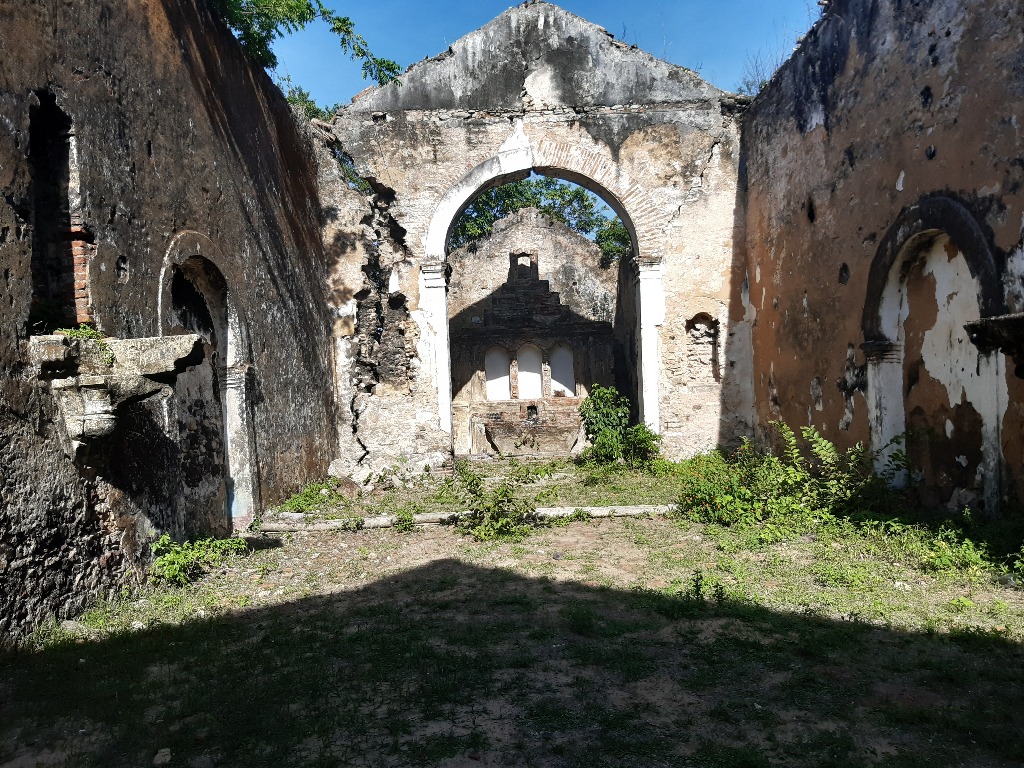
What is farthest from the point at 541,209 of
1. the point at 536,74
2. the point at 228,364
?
the point at 228,364

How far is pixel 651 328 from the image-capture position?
10.2m

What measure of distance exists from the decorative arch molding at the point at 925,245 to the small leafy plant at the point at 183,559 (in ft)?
18.4

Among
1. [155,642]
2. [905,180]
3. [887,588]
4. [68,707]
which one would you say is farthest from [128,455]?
[905,180]

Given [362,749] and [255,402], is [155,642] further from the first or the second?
[255,402]

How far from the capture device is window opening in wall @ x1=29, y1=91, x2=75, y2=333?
13.8ft

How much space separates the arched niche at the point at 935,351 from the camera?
5242mm

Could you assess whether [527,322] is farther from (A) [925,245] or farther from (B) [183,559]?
(B) [183,559]

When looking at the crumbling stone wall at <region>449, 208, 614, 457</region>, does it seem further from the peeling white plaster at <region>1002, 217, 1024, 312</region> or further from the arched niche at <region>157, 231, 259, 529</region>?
the peeling white plaster at <region>1002, 217, 1024, 312</region>

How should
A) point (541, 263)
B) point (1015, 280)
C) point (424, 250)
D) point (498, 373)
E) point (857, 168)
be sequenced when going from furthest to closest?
1. point (541, 263)
2. point (498, 373)
3. point (424, 250)
4. point (857, 168)
5. point (1015, 280)

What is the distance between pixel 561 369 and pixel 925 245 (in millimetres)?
14512

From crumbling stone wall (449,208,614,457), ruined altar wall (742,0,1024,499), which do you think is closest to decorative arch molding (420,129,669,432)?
ruined altar wall (742,0,1024,499)

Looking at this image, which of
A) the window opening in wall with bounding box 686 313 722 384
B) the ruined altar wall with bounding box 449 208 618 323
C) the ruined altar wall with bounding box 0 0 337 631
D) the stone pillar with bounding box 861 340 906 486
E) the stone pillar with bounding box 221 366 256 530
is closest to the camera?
the ruined altar wall with bounding box 0 0 337 631

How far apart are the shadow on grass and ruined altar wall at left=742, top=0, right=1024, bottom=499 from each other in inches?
109


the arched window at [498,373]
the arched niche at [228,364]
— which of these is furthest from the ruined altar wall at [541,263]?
the arched niche at [228,364]
